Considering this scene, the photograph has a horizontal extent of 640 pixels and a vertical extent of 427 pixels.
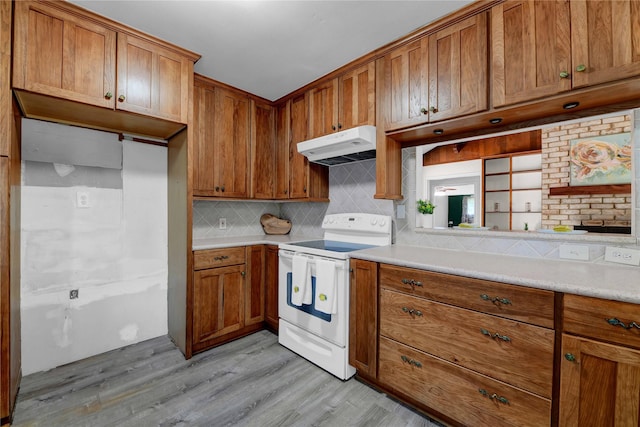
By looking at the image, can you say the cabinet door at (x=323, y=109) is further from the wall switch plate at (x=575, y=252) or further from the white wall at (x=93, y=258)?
the wall switch plate at (x=575, y=252)

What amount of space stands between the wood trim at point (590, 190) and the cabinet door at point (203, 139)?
8.60 feet

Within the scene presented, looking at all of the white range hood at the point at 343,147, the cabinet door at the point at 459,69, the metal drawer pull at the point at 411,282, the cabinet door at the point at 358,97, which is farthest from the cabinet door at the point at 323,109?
the metal drawer pull at the point at 411,282

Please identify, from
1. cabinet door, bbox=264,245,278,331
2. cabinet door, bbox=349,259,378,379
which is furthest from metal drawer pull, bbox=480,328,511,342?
cabinet door, bbox=264,245,278,331

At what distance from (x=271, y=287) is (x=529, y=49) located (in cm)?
255

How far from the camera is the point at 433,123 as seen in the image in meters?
1.82

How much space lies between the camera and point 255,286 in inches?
103

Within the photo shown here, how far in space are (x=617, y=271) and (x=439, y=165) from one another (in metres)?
1.18

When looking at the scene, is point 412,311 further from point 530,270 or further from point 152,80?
point 152,80

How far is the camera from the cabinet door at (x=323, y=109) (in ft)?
7.90

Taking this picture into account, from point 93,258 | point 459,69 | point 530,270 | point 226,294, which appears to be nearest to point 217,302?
point 226,294

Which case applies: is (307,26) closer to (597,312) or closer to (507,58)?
(507,58)

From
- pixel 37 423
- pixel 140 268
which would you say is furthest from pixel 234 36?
pixel 37 423

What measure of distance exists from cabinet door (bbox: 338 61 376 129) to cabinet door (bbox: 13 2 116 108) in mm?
1672

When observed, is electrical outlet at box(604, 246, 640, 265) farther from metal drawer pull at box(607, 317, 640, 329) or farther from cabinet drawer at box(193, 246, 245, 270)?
cabinet drawer at box(193, 246, 245, 270)
